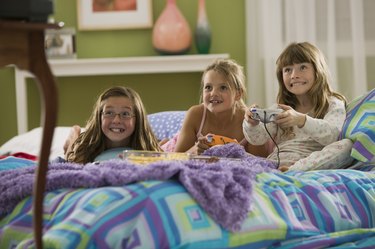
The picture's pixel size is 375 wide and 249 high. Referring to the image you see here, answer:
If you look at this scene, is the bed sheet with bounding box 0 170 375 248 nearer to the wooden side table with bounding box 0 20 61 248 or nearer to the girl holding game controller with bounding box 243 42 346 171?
the wooden side table with bounding box 0 20 61 248

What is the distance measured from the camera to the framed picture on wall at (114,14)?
4.20 meters

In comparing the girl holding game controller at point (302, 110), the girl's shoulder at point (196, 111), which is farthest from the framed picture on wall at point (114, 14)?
the girl holding game controller at point (302, 110)

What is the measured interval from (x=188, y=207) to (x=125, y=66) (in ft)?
8.10

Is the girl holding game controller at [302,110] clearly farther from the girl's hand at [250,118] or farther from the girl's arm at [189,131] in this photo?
the girl's arm at [189,131]

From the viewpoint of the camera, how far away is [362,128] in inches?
88.8

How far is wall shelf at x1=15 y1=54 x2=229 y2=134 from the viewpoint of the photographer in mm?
3965

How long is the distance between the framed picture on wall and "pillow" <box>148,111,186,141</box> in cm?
121

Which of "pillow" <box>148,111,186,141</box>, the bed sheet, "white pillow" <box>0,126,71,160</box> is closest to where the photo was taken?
the bed sheet

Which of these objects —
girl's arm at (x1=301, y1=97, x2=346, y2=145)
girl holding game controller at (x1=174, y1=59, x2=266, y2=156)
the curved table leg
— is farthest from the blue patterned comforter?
girl holding game controller at (x1=174, y1=59, x2=266, y2=156)

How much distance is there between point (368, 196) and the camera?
1.95 m

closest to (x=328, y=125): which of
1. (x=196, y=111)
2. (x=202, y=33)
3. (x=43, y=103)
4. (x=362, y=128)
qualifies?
(x=362, y=128)

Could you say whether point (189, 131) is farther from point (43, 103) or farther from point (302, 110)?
point (43, 103)

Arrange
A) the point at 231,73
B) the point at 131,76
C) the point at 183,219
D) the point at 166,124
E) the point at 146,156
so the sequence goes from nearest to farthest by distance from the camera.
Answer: the point at 183,219, the point at 146,156, the point at 231,73, the point at 166,124, the point at 131,76

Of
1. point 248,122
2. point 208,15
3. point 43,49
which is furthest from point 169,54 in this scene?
point 43,49
